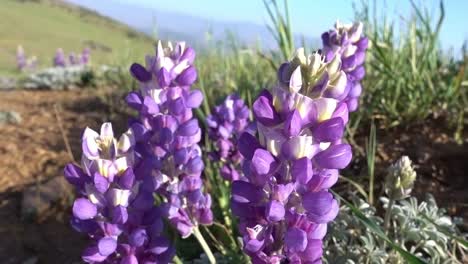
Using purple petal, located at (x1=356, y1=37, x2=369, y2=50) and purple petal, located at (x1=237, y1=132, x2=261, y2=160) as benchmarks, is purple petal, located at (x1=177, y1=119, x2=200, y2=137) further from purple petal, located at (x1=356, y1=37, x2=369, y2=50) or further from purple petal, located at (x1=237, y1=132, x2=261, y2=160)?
purple petal, located at (x1=356, y1=37, x2=369, y2=50)

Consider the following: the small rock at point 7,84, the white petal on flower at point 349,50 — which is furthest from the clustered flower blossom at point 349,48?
the small rock at point 7,84

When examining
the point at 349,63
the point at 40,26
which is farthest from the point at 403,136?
the point at 40,26

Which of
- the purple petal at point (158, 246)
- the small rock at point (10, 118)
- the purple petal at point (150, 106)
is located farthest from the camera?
the small rock at point (10, 118)

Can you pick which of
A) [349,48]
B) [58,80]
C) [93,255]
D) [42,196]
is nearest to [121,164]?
[93,255]

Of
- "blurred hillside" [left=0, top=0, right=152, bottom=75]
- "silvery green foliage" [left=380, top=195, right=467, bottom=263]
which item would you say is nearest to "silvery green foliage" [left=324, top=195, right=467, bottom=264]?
"silvery green foliage" [left=380, top=195, right=467, bottom=263]

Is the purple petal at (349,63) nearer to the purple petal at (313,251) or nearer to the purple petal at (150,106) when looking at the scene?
the purple petal at (150,106)

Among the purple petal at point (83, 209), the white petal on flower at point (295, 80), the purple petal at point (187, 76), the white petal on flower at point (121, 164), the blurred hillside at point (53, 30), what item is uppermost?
the white petal on flower at point (295, 80)
